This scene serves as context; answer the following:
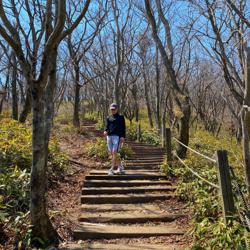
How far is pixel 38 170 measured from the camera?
3574 millimetres

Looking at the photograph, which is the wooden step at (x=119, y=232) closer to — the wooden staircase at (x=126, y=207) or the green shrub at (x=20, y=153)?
the wooden staircase at (x=126, y=207)

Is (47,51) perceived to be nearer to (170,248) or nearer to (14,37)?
(14,37)

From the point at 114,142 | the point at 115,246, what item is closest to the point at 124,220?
the point at 115,246

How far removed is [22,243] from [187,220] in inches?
109

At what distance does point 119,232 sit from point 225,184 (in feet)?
6.12

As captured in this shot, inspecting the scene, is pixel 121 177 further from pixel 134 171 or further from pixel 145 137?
pixel 145 137

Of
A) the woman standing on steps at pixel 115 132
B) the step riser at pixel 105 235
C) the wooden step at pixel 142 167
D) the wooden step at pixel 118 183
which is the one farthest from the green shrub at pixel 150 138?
the step riser at pixel 105 235

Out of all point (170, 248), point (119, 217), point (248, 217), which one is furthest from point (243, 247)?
point (119, 217)

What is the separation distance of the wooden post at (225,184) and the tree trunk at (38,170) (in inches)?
92.6

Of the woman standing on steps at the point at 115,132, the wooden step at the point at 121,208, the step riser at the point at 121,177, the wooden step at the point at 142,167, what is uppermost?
the woman standing on steps at the point at 115,132

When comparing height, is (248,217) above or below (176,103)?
below

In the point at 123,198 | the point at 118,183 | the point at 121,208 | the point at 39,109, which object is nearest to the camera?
the point at 39,109

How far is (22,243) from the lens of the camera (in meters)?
3.57

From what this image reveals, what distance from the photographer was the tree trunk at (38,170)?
351 cm
